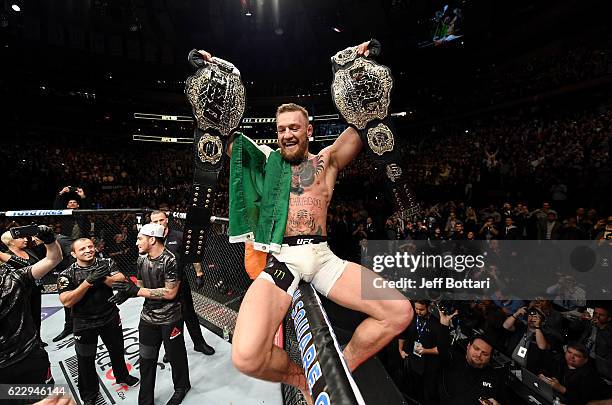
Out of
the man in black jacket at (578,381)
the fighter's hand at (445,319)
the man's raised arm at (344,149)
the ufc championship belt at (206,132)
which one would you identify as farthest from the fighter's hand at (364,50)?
the fighter's hand at (445,319)

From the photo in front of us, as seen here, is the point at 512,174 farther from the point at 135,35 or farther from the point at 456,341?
the point at 135,35

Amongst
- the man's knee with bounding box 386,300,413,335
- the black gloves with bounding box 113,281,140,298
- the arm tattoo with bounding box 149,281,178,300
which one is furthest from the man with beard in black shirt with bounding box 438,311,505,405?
the black gloves with bounding box 113,281,140,298

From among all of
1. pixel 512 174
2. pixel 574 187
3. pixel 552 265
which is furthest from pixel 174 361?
pixel 512 174

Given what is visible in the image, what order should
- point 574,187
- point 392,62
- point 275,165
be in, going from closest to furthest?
point 275,165
point 574,187
point 392,62

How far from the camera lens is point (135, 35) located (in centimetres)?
2052

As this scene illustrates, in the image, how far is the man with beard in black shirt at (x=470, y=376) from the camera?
3684 millimetres

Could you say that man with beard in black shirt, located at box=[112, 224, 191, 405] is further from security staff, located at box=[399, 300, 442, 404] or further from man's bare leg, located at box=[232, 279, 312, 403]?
security staff, located at box=[399, 300, 442, 404]

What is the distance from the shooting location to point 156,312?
351 cm

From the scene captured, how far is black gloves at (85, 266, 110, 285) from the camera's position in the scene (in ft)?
11.4

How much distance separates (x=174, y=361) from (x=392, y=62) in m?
20.0

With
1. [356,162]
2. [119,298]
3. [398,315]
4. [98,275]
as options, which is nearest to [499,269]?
[398,315]

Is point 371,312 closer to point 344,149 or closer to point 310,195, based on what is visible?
point 310,195

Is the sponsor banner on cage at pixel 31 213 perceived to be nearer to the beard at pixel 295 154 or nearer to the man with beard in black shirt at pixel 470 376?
the beard at pixel 295 154

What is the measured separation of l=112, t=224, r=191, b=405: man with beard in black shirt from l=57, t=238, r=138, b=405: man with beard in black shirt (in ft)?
0.79
